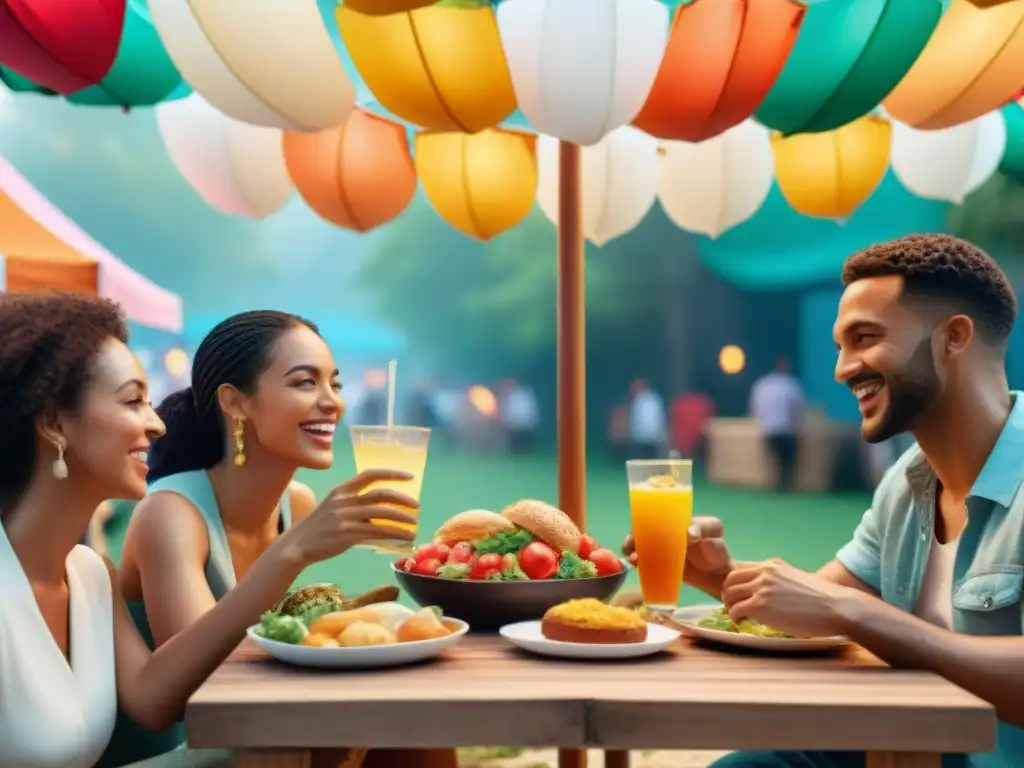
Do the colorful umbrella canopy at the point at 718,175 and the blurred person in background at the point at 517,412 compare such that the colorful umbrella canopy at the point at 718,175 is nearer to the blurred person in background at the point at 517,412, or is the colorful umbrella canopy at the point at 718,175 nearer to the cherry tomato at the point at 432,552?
the cherry tomato at the point at 432,552

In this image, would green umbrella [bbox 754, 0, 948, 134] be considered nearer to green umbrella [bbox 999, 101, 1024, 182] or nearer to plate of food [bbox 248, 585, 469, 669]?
green umbrella [bbox 999, 101, 1024, 182]

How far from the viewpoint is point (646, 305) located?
34.3 feet

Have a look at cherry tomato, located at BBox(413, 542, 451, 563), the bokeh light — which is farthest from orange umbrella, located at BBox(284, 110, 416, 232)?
the bokeh light

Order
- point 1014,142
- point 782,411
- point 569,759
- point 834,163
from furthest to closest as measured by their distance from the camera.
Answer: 1. point 782,411
2. point 1014,142
3. point 834,163
4. point 569,759

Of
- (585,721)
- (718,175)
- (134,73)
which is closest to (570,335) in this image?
(718,175)

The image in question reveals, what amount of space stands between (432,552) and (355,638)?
425 mm

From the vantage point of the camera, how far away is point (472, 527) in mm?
1973

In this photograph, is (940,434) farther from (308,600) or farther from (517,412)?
(517,412)

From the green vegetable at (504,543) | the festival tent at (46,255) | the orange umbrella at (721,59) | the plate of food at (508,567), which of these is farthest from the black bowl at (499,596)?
the festival tent at (46,255)

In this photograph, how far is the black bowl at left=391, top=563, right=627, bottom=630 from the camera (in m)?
1.83

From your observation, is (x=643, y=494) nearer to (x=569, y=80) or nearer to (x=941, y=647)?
(x=941, y=647)

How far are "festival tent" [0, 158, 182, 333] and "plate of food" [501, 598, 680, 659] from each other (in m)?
3.17

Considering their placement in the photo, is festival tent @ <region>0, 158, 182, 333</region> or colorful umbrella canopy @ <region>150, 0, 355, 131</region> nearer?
colorful umbrella canopy @ <region>150, 0, 355, 131</region>

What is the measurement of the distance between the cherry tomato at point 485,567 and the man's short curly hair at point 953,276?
0.90 m
